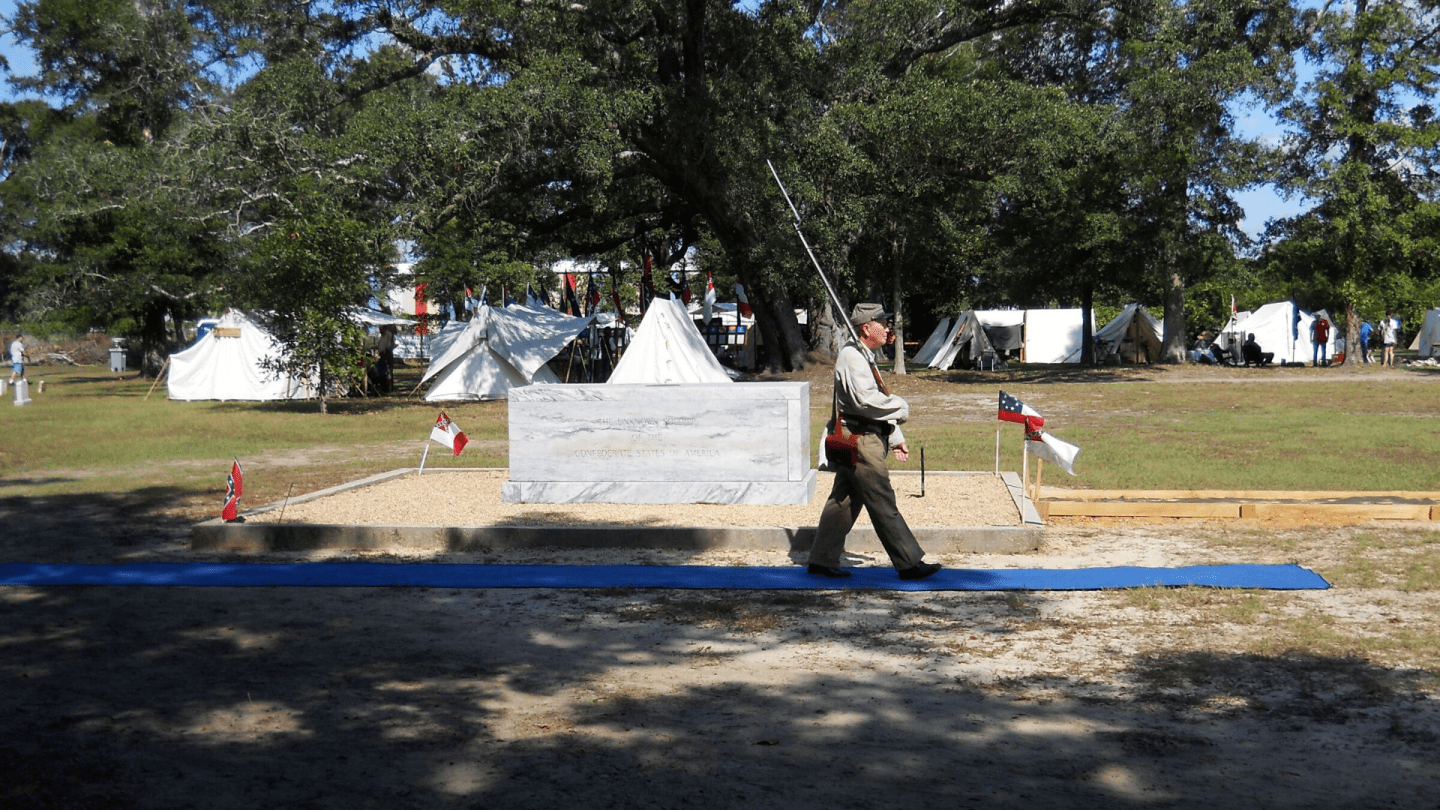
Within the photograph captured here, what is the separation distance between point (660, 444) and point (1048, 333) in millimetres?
38856

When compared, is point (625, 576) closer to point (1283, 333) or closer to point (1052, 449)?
point (1052, 449)

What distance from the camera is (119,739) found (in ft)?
15.9

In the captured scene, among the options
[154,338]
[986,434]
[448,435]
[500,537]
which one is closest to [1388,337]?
[986,434]

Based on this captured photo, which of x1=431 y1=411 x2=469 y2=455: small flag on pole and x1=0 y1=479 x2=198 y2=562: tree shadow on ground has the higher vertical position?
x1=431 y1=411 x2=469 y2=455: small flag on pole

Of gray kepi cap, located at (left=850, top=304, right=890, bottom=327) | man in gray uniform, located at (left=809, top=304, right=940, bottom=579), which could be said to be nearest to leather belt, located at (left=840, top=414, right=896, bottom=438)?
man in gray uniform, located at (left=809, top=304, right=940, bottom=579)

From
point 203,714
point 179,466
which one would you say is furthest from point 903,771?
point 179,466

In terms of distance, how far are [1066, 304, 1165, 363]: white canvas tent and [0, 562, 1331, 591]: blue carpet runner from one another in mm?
37000

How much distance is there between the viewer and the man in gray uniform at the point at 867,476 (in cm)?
784

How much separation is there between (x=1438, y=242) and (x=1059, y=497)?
979 inches

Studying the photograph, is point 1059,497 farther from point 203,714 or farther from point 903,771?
point 203,714

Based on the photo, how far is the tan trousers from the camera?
25.7 feet

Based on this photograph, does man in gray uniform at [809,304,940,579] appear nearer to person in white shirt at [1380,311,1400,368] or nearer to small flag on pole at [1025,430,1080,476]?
small flag on pole at [1025,430,1080,476]

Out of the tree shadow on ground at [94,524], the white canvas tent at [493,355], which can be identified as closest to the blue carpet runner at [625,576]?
the tree shadow on ground at [94,524]

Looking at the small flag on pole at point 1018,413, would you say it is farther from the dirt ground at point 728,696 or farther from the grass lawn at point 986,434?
the grass lawn at point 986,434
